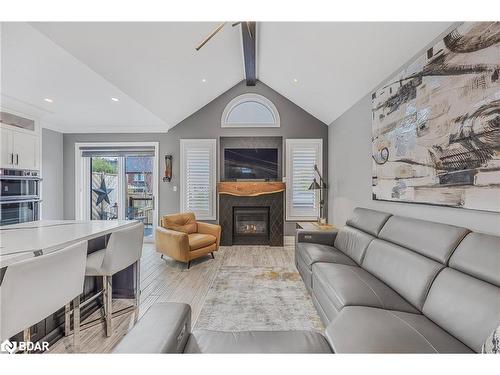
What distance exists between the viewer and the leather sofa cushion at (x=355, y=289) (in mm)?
1616

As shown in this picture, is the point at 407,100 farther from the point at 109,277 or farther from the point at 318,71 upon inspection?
the point at 109,277

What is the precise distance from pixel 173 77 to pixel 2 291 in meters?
3.26

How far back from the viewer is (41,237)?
1705mm

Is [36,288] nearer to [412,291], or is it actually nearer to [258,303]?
[258,303]

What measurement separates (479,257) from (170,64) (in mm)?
3764

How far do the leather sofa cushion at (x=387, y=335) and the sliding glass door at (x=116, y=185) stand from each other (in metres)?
4.78

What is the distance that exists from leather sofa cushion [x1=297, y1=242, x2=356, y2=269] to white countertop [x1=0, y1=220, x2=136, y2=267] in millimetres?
2078

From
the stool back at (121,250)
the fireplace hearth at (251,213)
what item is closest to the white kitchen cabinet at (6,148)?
the stool back at (121,250)

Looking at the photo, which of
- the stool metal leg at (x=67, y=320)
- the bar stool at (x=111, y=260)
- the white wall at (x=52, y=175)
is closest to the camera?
the stool metal leg at (x=67, y=320)

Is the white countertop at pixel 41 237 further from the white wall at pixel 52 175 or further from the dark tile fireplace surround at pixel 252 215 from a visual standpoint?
the white wall at pixel 52 175

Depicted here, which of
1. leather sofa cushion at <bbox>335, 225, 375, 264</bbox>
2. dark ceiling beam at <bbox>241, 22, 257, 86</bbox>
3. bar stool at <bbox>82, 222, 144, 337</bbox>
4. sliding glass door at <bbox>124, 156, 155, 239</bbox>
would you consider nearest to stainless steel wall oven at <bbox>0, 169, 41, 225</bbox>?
sliding glass door at <bbox>124, 156, 155, 239</bbox>

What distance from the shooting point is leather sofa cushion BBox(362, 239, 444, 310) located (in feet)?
5.21

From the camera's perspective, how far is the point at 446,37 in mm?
1836
